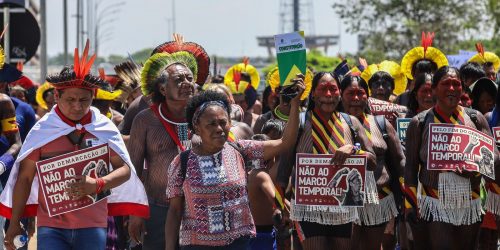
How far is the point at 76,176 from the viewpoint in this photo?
8406 millimetres

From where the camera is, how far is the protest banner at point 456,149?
1001cm

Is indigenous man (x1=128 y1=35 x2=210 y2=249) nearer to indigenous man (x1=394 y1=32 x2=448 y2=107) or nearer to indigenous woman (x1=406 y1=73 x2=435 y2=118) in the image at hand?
indigenous woman (x1=406 y1=73 x2=435 y2=118)

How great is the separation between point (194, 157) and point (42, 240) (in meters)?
1.21

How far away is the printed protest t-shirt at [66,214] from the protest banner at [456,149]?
289 cm

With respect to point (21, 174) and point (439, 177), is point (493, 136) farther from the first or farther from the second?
point (21, 174)

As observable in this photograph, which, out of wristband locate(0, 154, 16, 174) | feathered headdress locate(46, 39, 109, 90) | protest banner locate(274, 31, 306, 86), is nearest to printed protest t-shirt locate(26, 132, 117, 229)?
feathered headdress locate(46, 39, 109, 90)

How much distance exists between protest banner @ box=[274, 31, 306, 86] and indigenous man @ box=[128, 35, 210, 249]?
3.18 ft

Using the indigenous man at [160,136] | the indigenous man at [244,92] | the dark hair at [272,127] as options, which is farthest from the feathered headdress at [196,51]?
the indigenous man at [244,92]

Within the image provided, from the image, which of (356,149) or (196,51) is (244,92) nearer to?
(196,51)

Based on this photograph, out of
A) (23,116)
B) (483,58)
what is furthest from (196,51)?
(483,58)

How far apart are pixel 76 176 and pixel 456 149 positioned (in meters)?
3.27

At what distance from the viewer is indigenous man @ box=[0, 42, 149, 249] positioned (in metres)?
8.42

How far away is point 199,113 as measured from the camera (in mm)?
8242

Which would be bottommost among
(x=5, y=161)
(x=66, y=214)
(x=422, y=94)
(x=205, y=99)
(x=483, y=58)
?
(x=66, y=214)
